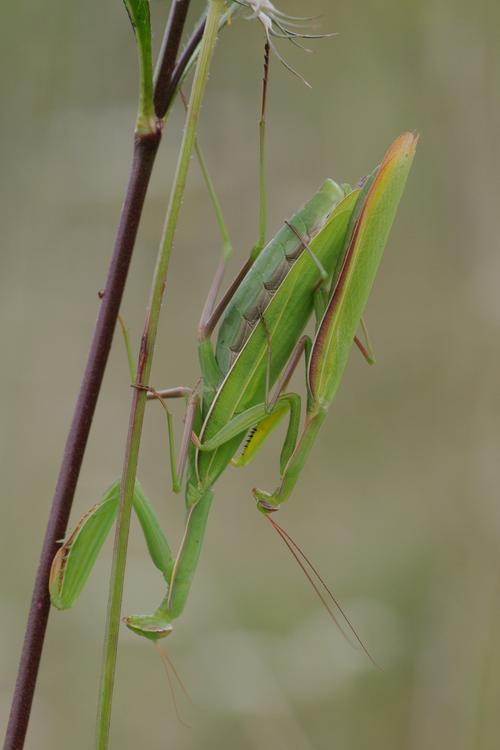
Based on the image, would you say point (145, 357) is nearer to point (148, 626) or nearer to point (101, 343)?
point (101, 343)

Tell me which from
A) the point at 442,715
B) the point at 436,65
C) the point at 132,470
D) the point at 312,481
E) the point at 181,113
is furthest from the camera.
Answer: the point at 312,481

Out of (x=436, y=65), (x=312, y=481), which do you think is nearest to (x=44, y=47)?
(x=436, y=65)

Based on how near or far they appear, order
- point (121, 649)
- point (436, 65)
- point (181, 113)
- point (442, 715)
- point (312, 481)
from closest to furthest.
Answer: point (442, 715), point (436, 65), point (181, 113), point (121, 649), point (312, 481)

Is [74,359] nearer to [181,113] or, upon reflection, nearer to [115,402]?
[115,402]

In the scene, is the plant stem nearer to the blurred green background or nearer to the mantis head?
the mantis head

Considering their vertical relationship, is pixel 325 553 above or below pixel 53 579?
→ below

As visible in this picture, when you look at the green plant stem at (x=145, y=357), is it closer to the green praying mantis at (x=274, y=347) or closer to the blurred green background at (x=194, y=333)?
the green praying mantis at (x=274, y=347)

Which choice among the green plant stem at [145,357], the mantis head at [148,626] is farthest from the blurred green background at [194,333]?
the green plant stem at [145,357]
